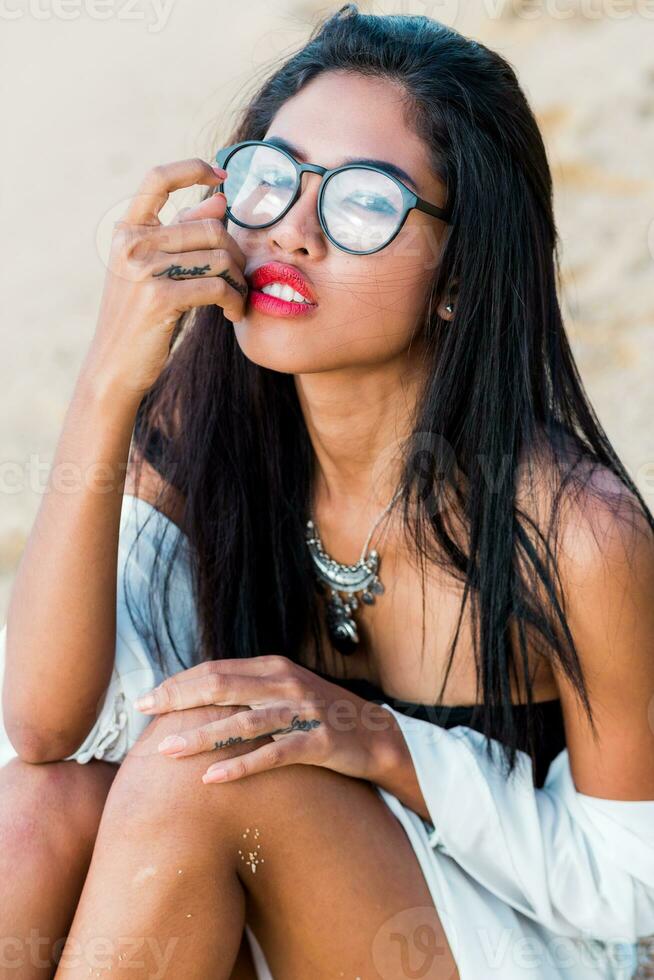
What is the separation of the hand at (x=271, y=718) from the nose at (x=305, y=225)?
2.15ft

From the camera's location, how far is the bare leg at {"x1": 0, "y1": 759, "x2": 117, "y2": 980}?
1.71m

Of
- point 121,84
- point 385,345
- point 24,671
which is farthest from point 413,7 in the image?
point 24,671

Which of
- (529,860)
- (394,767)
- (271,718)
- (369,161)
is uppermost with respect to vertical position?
(369,161)

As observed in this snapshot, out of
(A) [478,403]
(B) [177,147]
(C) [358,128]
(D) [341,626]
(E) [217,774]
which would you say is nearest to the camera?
(E) [217,774]

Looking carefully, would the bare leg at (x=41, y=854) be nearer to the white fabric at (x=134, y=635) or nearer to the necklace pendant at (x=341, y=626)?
the white fabric at (x=134, y=635)

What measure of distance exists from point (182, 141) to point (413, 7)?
1.44 metres

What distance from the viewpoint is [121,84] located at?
23.1ft

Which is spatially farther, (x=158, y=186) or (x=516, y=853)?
(x=516, y=853)

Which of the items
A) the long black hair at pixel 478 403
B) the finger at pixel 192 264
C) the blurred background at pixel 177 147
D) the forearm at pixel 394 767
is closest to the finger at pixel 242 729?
the forearm at pixel 394 767

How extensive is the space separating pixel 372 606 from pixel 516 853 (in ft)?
1.81

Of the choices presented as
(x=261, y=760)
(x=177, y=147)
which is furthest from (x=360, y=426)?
(x=177, y=147)

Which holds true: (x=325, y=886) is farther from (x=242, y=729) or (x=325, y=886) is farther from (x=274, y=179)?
(x=274, y=179)

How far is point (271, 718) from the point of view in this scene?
5.64 feet

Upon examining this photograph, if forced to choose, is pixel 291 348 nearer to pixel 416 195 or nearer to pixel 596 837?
pixel 416 195
